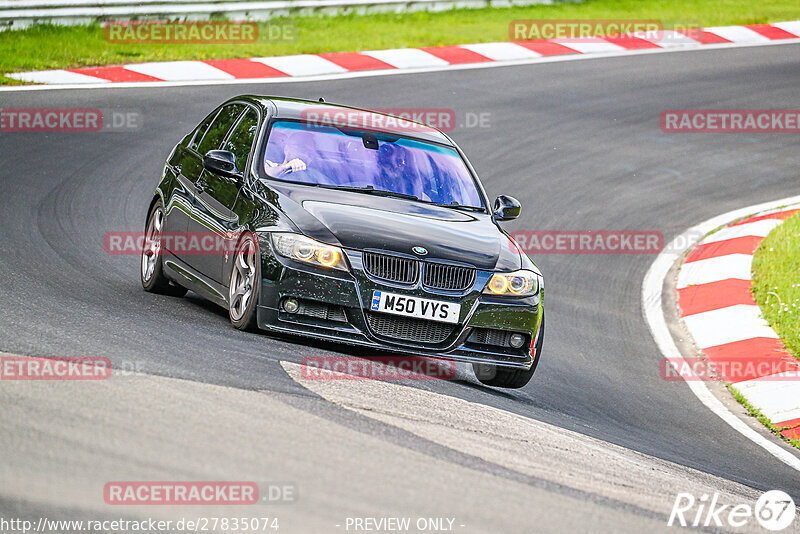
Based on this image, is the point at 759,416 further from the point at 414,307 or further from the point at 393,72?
the point at 393,72

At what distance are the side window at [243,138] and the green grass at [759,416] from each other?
4223 millimetres

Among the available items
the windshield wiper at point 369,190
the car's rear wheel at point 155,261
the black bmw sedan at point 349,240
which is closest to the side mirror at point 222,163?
the black bmw sedan at point 349,240

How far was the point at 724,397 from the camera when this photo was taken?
930 centimetres

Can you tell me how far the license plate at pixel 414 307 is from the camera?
705cm

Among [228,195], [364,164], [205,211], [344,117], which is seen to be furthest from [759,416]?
[205,211]

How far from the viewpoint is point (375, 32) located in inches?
795

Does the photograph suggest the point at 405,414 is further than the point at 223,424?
Yes

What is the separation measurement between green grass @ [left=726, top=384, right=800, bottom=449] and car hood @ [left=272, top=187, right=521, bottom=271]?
7.96ft

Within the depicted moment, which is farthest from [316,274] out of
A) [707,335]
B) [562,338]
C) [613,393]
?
[707,335]

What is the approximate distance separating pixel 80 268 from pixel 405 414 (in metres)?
4.31

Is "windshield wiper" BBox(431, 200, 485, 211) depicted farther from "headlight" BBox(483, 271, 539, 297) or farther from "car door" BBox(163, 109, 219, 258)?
"car door" BBox(163, 109, 219, 258)

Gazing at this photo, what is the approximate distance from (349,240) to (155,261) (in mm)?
2359

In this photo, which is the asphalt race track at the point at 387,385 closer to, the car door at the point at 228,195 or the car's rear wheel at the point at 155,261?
the car's rear wheel at the point at 155,261

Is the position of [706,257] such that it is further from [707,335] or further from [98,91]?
[98,91]
